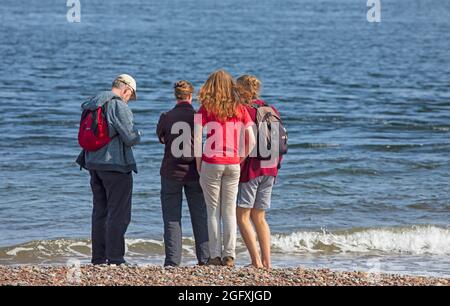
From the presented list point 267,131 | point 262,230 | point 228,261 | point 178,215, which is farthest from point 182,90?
point 228,261

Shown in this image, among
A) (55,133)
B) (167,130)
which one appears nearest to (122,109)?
(167,130)

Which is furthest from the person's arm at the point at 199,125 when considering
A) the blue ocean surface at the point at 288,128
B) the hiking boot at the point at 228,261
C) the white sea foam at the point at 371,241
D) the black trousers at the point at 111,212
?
the white sea foam at the point at 371,241

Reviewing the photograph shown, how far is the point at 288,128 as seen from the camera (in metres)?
21.6

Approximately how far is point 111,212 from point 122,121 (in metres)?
0.87

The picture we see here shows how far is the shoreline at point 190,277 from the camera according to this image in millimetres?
7426

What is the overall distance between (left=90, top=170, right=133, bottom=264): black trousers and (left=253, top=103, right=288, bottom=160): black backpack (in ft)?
3.96

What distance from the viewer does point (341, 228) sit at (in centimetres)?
1205

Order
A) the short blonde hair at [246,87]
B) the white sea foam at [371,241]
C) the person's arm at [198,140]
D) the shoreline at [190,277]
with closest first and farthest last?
the shoreline at [190,277], the person's arm at [198,140], the short blonde hair at [246,87], the white sea foam at [371,241]

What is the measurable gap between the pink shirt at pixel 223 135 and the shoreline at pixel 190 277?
962mm

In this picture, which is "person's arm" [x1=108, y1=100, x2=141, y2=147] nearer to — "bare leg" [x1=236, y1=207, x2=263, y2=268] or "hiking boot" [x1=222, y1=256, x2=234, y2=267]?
"bare leg" [x1=236, y1=207, x2=263, y2=268]

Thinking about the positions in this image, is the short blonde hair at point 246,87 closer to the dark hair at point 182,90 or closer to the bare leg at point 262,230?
the dark hair at point 182,90

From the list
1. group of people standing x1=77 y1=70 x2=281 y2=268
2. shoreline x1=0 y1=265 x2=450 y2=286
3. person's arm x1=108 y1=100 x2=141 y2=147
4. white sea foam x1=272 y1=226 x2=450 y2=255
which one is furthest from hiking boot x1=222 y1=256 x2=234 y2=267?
white sea foam x1=272 y1=226 x2=450 y2=255

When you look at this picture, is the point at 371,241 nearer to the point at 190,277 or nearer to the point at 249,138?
the point at 249,138
